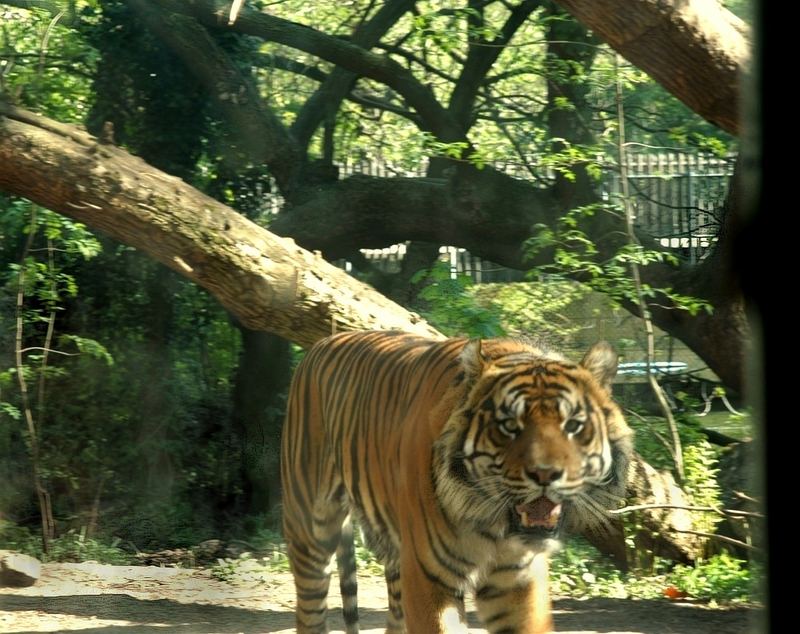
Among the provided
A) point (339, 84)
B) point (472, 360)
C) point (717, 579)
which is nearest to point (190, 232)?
point (472, 360)

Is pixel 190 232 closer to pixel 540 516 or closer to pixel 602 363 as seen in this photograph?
pixel 602 363

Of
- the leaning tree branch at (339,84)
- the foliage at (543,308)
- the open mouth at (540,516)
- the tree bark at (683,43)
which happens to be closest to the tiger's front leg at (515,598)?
the open mouth at (540,516)

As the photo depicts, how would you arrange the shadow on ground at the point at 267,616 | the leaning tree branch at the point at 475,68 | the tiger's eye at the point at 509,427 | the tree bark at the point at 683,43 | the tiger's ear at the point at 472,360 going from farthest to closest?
1. the leaning tree branch at the point at 475,68
2. the shadow on ground at the point at 267,616
3. the tree bark at the point at 683,43
4. the tiger's ear at the point at 472,360
5. the tiger's eye at the point at 509,427

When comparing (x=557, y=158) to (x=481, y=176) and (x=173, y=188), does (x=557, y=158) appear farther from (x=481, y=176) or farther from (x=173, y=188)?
(x=173, y=188)

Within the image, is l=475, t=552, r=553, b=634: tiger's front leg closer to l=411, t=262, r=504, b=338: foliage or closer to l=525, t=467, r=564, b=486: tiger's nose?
l=525, t=467, r=564, b=486: tiger's nose

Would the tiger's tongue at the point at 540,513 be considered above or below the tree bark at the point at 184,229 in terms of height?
below

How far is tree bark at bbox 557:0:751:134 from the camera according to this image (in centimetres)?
472

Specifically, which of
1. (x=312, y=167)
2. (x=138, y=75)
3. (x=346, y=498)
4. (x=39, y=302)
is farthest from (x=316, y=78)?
(x=346, y=498)

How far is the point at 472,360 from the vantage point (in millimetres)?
3354

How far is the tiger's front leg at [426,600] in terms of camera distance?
3260 mm

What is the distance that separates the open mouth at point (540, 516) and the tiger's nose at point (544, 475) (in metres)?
0.09

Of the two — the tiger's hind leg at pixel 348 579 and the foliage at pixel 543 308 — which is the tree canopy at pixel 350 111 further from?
the tiger's hind leg at pixel 348 579

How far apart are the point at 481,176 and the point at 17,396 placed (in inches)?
146

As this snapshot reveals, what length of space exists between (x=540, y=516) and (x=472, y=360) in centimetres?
53
